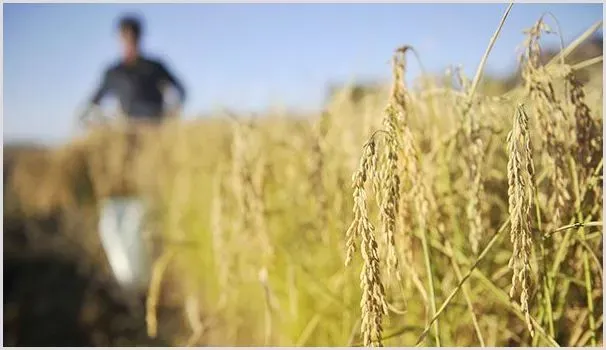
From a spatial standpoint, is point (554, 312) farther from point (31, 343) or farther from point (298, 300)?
point (31, 343)

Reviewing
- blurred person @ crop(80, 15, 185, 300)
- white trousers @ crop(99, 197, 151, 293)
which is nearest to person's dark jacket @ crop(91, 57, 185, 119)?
blurred person @ crop(80, 15, 185, 300)

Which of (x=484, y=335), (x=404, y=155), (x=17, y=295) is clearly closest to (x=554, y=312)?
(x=484, y=335)

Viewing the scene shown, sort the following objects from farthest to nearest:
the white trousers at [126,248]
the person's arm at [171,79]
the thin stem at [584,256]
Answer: the white trousers at [126,248], the person's arm at [171,79], the thin stem at [584,256]

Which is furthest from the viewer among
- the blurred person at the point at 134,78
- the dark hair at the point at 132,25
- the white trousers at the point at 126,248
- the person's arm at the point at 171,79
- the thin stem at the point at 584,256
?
the white trousers at the point at 126,248

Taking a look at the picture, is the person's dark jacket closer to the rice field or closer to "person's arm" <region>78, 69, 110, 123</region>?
"person's arm" <region>78, 69, 110, 123</region>

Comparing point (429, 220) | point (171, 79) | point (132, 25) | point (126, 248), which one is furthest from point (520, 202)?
point (126, 248)

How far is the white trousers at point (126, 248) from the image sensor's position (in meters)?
2.54

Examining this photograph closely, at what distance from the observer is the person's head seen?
1.94 metres

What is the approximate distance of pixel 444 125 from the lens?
57.0 inches

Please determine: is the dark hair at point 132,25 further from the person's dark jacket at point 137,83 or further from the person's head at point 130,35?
the person's dark jacket at point 137,83

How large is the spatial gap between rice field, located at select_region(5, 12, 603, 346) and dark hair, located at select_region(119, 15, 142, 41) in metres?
0.57

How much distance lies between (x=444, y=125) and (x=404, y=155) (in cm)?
50

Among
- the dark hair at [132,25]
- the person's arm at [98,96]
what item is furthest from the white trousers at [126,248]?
the dark hair at [132,25]

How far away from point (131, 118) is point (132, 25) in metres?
0.82
